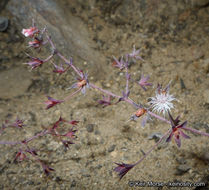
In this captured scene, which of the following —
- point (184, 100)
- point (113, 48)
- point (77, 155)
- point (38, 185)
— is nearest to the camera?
point (38, 185)

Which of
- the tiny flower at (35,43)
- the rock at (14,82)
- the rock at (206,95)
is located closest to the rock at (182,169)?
the rock at (206,95)

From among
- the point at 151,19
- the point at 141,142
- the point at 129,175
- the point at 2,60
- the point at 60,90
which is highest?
the point at 151,19

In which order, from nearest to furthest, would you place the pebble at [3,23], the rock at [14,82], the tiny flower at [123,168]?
the tiny flower at [123,168] < the rock at [14,82] < the pebble at [3,23]

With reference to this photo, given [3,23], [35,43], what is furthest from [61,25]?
[35,43]

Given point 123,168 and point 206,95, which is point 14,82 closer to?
point 123,168

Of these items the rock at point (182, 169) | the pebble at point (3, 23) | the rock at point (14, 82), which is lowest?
the rock at point (182, 169)

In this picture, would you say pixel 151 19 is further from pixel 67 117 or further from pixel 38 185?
pixel 38 185

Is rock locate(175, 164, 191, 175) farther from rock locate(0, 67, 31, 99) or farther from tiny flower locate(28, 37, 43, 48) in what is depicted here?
rock locate(0, 67, 31, 99)

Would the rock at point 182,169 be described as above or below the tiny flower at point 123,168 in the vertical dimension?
Result: below

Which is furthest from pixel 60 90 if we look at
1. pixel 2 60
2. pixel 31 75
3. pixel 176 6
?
pixel 176 6

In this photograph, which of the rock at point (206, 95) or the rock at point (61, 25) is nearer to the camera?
the rock at point (206, 95)

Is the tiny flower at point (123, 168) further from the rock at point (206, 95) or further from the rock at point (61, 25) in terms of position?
the rock at point (61, 25)
